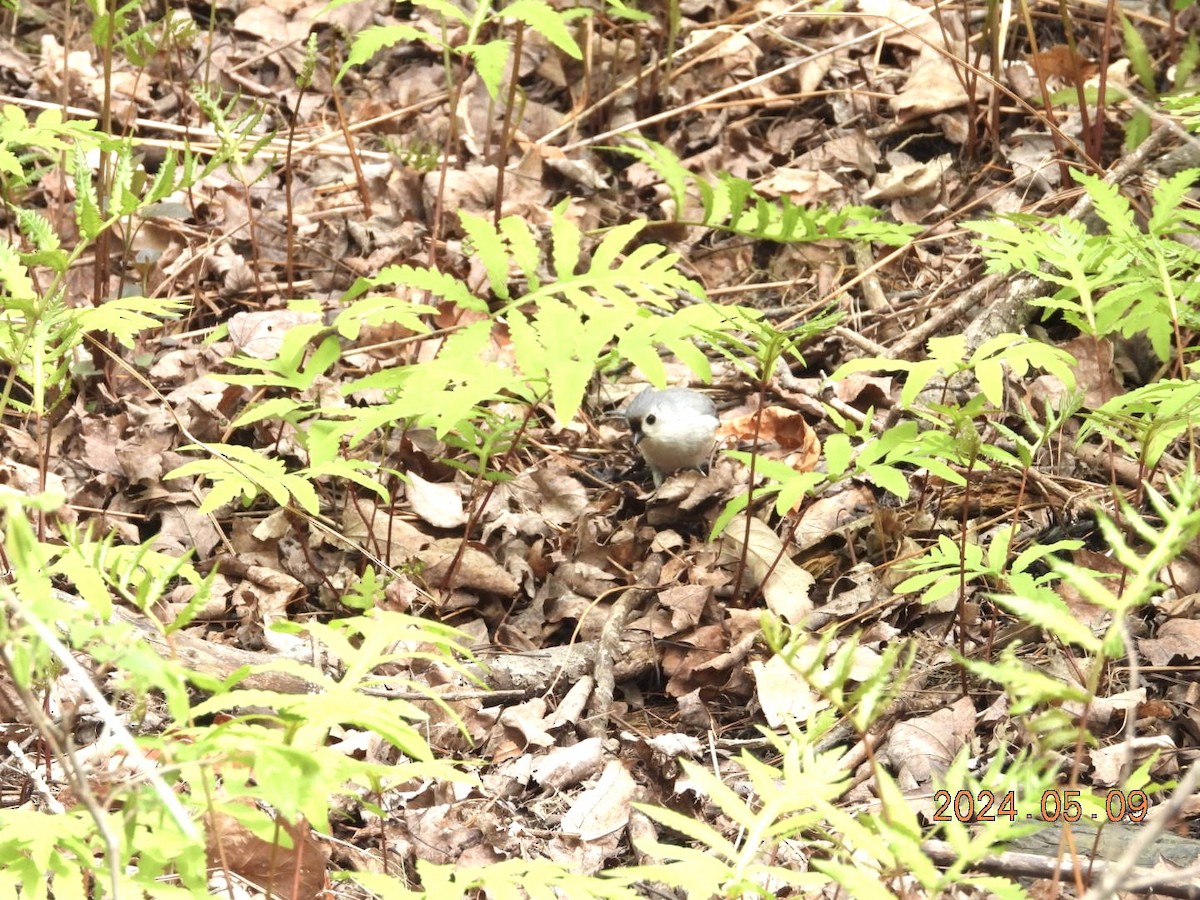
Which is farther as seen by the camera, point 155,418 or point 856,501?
point 155,418

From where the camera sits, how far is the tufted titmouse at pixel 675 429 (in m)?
3.89

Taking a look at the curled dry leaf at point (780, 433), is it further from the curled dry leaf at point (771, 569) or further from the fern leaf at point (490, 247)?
the fern leaf at point (490, 247)

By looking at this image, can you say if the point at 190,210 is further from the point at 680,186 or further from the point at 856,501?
the point at 856,501

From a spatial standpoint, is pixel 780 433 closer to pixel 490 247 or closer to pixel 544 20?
pixel 490 247

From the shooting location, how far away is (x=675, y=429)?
12.7 ft

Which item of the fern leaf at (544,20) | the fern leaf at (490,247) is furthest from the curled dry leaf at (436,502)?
the fern leaf at (544,20)

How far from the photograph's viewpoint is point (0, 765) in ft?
9.13

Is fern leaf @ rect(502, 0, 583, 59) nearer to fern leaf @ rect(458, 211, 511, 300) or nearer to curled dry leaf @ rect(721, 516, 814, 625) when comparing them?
fern leaf @ rect(458, 211, 511, 300)

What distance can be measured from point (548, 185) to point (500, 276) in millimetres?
2334

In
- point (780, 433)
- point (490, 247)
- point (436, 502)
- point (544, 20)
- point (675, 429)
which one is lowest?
point (436, 502)

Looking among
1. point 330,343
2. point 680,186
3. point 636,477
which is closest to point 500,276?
point 330,343

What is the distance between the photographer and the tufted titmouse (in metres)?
3.89

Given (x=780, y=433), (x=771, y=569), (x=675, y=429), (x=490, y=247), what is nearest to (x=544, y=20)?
(x=490, y=247)

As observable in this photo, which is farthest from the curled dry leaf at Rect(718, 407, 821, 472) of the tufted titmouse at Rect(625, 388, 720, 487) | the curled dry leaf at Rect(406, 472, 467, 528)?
the curled dry leaf at Rect(406, 472, 467, 528)
